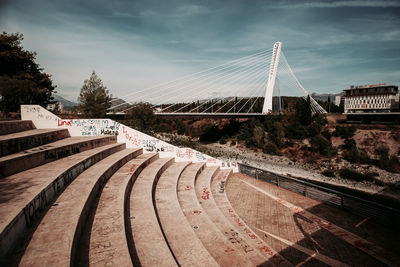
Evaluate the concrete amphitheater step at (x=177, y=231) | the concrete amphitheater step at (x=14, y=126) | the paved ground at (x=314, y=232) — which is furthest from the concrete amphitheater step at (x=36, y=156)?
the paved ground at (x=314, y=232)

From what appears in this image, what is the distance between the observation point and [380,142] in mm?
28922

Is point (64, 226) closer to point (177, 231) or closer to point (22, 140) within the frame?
point (177, 231)

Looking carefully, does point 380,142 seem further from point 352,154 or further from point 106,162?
point 106,162

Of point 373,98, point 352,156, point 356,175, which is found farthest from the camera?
point 373,98

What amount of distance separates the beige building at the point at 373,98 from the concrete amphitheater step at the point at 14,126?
7558cm

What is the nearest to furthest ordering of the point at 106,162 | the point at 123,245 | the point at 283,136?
the point at 123,245, the point at 106,162, the point at 283,136

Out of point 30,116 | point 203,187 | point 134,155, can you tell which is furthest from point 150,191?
point 30,116

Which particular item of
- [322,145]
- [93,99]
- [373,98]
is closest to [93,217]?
[93,99]

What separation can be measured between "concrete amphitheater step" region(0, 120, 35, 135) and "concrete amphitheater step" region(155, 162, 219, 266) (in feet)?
19.7

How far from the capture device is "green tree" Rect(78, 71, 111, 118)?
47.4 ft

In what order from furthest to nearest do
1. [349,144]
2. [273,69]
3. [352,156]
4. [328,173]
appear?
[273,69] < [349,144] < [352,156] < [328,173]

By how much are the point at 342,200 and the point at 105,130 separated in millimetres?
11432

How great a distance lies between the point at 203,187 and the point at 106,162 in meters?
4.06

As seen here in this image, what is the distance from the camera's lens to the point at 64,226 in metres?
3.44
